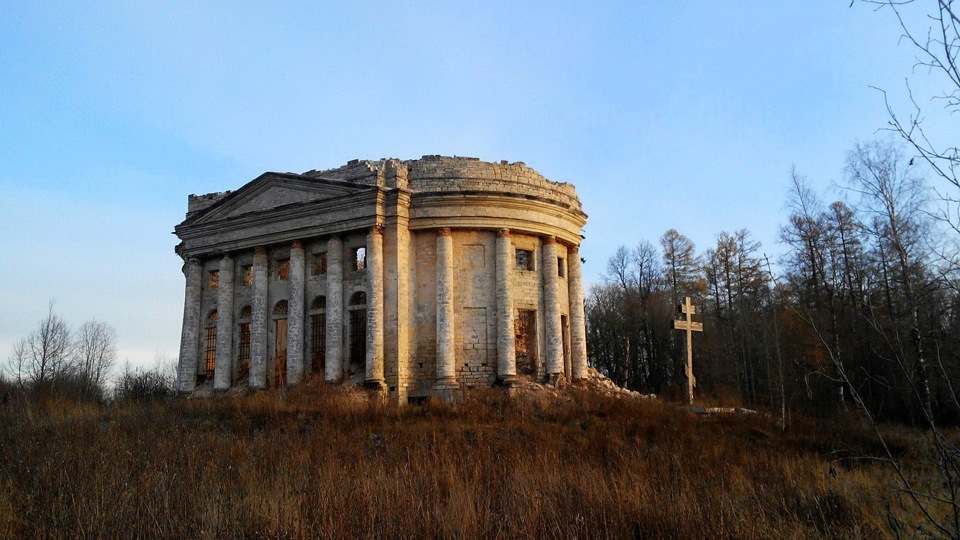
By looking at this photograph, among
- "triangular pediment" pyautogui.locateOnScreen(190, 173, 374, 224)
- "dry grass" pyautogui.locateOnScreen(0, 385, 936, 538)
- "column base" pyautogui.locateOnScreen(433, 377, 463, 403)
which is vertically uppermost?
"triangular pediment" pyautogui.locateOnScreen(190, 173, 374, 224)

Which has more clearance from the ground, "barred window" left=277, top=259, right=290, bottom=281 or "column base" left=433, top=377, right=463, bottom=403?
"barred window" left=277, top=259, right=290, bottom=281

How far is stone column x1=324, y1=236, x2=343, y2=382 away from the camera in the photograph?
2228 centimetres

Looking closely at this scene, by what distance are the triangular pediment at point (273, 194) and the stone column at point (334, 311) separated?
1.70 meters

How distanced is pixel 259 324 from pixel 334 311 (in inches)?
131

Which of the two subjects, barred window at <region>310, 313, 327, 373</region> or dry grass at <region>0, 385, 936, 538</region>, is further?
barred window at <region>310, 313, 327, 373</region>

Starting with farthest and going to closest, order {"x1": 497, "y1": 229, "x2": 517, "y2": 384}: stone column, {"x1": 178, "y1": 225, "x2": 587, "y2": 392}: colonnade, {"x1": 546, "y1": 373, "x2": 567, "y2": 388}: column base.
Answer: {"x1": 546, "y1": 373, "x2": 567, "y2": 388}: column base < {"x1": 497, "y1": 229, "x2": 517, "y2": 384}: stone column < {"x1": 178, "y1": 225, "x2": 587, "y2": 392}: colonnade

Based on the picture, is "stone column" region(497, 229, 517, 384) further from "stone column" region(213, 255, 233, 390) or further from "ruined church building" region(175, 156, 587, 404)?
"stone column" region(213, 255, 233, 390)

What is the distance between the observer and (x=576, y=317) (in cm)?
2519

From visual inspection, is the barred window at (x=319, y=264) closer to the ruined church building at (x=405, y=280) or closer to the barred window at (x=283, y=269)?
the ruined church building at (x=405, y=280)

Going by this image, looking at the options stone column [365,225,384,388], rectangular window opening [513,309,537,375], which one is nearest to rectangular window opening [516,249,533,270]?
rectangular window opening [513,309,537,375]

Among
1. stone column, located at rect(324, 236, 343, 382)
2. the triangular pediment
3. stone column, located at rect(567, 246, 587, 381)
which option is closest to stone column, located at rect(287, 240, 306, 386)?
stone column, located at rect(324, 236, 343, 382)

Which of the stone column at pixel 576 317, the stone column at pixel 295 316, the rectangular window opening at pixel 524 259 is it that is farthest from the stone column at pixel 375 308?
the stone column at pixel 576 317

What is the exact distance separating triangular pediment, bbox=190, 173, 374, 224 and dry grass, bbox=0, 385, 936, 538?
1035 cm

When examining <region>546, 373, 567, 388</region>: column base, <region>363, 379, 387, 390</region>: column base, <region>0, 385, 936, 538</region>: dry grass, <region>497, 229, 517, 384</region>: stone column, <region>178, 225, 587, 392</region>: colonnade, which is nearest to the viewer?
<region>0, 385, 936, 538</region>: dry grass
